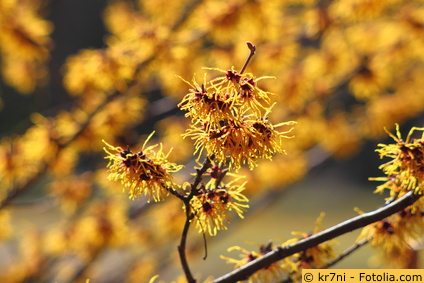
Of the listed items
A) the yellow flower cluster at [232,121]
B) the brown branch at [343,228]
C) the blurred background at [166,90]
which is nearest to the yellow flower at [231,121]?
the yellow flower cluster at [232,121]

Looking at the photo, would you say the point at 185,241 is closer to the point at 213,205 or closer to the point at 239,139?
the point at 213,205

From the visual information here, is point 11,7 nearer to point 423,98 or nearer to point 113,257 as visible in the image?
point 423,98

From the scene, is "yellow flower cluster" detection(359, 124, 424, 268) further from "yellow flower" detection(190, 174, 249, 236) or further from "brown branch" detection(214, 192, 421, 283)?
"yellow flower" detection(190, 174, 249, 236)

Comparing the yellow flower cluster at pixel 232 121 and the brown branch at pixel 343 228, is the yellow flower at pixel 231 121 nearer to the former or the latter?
the yellow flower cluster at pixel 232 121

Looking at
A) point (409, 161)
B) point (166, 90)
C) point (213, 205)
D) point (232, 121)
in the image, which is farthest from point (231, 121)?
point (166, 90)

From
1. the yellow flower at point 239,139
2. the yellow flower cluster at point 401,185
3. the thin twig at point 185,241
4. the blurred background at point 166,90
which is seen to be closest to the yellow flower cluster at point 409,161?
the yellow flower cluster at point 401,185

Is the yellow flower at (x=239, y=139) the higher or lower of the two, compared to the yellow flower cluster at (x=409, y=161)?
higher

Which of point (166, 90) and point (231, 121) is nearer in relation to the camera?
point (231, 121)

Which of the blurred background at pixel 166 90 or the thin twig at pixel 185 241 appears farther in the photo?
the blurred background at pixel 166 90

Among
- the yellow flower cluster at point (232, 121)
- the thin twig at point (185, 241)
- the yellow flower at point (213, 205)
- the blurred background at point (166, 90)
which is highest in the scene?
the blurred background at point (166, 90)
